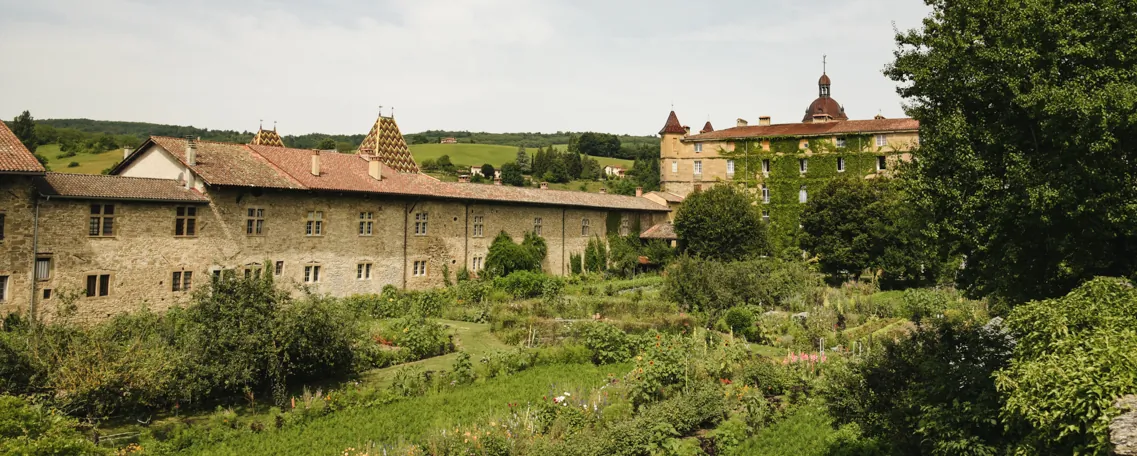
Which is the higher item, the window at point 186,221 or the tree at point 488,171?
the tree at point 488,171

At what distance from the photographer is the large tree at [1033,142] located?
929cm

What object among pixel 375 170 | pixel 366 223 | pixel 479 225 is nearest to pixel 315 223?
pixel 366 223

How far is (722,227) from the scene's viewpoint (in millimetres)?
38688

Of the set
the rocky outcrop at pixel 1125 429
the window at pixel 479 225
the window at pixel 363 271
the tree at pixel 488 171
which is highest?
the tree at pixel 488 171

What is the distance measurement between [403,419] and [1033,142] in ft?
38.2

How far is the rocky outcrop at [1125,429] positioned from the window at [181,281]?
26538mm

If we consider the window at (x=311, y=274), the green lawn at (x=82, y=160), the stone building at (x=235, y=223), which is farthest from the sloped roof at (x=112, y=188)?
the green lawn at (x=82, y=160)

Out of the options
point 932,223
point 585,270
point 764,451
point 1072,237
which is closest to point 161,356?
point 764,451

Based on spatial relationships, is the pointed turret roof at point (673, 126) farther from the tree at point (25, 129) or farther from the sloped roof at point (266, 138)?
the tree at point (25, 129)

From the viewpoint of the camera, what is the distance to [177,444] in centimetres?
1250

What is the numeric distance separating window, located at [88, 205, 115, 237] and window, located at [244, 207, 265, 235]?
443cm

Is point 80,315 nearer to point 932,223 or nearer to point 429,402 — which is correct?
point 429,402

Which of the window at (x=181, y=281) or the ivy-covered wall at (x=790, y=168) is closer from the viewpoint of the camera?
the window at (x=181, y=281)

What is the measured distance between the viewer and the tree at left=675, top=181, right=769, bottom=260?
3872 centimetres
